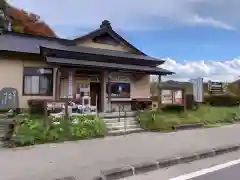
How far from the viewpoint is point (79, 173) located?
22.9ft

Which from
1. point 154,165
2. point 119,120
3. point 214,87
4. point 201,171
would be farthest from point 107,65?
point 214,87

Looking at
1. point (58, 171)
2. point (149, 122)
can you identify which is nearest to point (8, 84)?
point (149, 122)

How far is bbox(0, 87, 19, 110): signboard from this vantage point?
17000mm

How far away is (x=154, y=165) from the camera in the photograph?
7.83 metres

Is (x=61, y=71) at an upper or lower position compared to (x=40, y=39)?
lower

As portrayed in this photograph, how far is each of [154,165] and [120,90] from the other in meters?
13.6

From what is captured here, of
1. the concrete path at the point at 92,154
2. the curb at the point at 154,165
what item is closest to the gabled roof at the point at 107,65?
the concrete path at the point at 92,154

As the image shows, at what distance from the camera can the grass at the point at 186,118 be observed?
15828 mm

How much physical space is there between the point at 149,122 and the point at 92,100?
5986 millimetres

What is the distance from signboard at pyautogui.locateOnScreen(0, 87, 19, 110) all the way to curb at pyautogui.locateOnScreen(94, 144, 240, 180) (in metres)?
11.4

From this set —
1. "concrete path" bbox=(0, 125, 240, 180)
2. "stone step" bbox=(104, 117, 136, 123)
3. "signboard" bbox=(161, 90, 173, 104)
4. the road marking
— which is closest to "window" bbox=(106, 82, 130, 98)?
"signboard" bbox=(161, 90, 173, 104)

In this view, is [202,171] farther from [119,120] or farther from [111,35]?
[111,35]

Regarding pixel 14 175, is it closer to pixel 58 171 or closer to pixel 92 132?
pixel 58 171

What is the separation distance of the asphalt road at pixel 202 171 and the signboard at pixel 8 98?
11.8m
